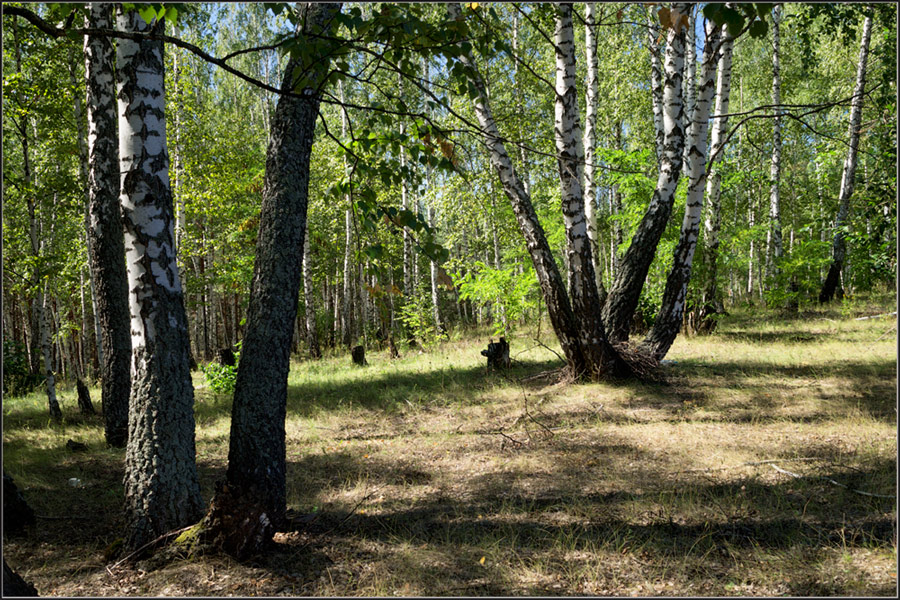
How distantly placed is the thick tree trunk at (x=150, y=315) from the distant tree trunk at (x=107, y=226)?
2912mm

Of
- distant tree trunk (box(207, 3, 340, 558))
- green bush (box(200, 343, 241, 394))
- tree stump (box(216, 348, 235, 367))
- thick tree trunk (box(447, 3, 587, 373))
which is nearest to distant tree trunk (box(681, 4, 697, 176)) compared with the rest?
thick tree trunk (box(447, 3, 587, 373))

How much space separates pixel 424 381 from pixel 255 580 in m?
5.81

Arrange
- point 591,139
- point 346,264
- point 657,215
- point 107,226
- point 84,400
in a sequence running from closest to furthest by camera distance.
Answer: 1. point 107,226
2. point 657,215
3. point 84,400
4. point 591,139
5. point 346,264

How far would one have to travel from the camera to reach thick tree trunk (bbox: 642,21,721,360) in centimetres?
681

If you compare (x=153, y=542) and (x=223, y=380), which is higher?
(x=223, y=380)

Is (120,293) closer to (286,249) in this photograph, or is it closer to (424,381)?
(286,249)

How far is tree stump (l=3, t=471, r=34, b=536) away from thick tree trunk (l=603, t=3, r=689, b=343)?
22.7 feet

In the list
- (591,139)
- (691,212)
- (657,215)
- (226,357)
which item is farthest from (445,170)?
(226,357)

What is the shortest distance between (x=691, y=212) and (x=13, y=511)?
7.98 m

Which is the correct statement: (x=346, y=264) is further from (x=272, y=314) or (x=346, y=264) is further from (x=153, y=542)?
(x=153, y=542)

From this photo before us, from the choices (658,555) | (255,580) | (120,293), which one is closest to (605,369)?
(658,555)

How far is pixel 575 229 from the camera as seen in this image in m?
7.48

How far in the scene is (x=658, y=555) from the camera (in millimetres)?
3420

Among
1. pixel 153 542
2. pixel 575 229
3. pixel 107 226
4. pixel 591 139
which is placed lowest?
pixel 153 542
